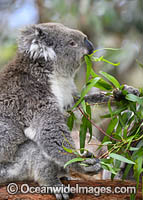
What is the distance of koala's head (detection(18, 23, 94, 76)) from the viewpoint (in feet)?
11.6

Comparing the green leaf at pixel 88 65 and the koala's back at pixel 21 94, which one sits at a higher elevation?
the green leaf at pixel 88 65

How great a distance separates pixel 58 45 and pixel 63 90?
56cm

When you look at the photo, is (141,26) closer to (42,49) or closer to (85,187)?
(42,49)

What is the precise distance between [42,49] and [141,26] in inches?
367

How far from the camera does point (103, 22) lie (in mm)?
12508

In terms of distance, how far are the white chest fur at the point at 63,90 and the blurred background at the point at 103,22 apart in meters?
5.73

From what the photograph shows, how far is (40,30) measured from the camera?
11.6ft

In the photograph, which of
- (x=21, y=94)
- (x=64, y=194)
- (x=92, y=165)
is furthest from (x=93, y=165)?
(x=21, y=94)

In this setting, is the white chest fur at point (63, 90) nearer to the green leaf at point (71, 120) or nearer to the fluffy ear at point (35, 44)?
the green leaf at point (71, 120)

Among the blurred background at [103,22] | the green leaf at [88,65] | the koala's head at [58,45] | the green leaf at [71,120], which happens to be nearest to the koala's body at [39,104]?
the koala's head at [58,45]

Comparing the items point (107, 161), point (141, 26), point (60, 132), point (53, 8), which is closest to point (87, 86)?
point (60, 132)

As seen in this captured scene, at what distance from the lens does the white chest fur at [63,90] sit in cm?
339

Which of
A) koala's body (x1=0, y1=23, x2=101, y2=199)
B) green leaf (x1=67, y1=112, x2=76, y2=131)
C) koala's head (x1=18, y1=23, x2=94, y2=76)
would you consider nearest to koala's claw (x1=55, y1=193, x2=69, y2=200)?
koala's body (x1=0, y1=23, x2=101, y2=199)

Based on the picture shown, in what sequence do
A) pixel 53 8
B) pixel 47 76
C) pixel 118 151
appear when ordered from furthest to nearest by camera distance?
pixel 53 8 → pixel 47 76 → pixel 118 151
